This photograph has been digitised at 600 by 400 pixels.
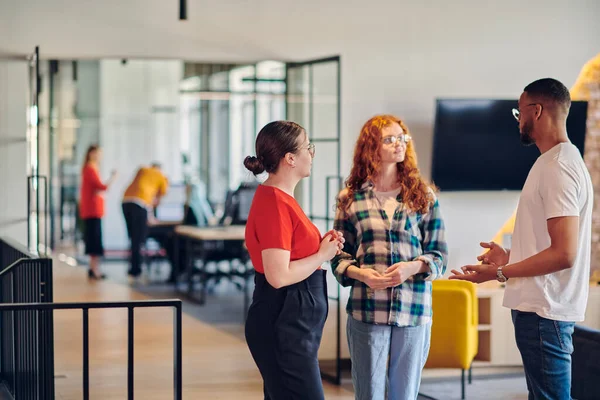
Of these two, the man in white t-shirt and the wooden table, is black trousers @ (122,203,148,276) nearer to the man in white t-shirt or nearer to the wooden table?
the wooden table

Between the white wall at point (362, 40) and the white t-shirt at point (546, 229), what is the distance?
3396 mm

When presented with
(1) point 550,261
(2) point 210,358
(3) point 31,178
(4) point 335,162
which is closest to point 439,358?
(4) point 335,162

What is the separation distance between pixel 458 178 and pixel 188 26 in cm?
225

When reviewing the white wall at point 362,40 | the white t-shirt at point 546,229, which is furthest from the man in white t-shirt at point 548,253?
the white wall at point 362,40

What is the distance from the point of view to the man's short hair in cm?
305

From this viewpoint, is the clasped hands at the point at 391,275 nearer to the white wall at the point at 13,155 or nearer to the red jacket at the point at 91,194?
the white wall at the point at 13,155

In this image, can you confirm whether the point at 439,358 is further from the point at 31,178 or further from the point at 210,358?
the point at 31,178

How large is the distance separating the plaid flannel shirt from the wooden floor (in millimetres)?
2212

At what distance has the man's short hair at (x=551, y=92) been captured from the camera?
10.0ft

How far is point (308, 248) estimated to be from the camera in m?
2.90

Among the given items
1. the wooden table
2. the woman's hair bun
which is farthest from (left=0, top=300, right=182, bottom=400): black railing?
the wooden table

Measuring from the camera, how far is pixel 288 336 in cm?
283

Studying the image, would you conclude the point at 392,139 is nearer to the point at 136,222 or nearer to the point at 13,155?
the point at 13,155

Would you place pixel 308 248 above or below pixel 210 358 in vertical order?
above
